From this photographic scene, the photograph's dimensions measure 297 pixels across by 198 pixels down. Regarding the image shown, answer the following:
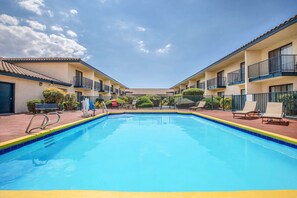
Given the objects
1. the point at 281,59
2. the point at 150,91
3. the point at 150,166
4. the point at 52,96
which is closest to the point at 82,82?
the point at 52,96

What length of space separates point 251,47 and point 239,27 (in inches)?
119

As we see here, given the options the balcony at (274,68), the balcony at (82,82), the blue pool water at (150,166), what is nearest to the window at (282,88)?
the balcony at (274,68)

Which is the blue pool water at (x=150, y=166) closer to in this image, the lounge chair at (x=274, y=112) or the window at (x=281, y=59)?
the lounge chair at (x=274, y=112)

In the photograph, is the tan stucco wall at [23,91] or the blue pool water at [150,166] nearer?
the blue pool water at [150,166]

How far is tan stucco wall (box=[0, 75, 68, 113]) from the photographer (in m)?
11.9

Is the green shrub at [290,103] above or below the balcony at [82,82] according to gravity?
below

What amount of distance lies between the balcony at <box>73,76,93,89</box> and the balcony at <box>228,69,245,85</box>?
17.4 meters

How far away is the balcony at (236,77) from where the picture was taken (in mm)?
16500

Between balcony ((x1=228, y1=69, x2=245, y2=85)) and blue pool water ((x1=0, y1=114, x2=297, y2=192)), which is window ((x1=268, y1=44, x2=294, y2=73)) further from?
blue pool water ((x1=0, y1=114, x2=297, y2=192))

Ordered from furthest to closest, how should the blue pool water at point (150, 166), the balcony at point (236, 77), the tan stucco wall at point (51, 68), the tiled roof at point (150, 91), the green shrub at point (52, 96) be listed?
the tiled roof at point (150, 91), the tan stucco wall at point (51, 68), the balcony at point (236, 77), the green shrub at point (52, 96), the blue pool water at point (150, 166)

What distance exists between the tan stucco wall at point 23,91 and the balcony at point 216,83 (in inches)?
756

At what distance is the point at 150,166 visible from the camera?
3639 millimetres

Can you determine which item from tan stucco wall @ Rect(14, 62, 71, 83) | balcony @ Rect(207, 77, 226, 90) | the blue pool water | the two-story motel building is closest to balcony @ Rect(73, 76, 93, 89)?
the two-story motel building

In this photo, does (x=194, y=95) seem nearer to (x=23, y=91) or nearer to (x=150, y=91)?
(x=23, y=91)
